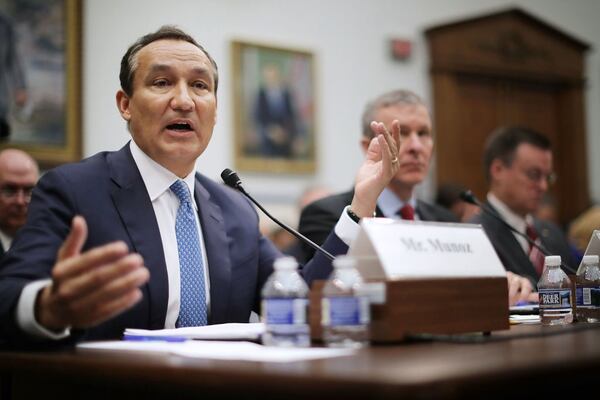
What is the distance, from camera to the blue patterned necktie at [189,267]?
221cm

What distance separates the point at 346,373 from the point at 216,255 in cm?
124

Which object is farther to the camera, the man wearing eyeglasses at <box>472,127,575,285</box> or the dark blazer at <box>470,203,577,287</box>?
the man wearing eyeglasses at <box>472,127,575,285</box>

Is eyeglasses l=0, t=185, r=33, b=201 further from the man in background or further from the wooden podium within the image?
the wooden podium

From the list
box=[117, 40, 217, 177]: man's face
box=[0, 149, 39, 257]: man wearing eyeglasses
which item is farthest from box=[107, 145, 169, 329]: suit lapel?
box=[0, 149, 39, 257]: man wearing eyeglasses

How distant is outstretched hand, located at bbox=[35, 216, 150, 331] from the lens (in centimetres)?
148

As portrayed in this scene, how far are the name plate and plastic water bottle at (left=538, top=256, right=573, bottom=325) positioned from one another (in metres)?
0.38

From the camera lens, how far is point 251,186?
6.39 meters

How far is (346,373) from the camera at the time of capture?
1166 millimetres

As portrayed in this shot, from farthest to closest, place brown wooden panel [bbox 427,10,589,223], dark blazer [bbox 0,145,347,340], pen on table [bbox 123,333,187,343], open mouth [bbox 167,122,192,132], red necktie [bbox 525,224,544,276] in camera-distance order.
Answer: brown wooden panel [bbox 427,10,589,223]
red necktie [bbox 525,224,544,276]
open mouth [bbox 167,122,192,132]
dark blazer [bbox 0,145,347,340]
pen on table [bbox 123,333,187,343]

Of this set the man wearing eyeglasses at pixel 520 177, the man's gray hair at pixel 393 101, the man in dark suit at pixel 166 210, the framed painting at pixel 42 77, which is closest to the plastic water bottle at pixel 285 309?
the man in dark suit at pixel 166 210

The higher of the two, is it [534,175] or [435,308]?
[534,175]

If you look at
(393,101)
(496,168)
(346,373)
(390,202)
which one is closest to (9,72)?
(393,101)

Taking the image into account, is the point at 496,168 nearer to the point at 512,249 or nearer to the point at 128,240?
the point at 512,249

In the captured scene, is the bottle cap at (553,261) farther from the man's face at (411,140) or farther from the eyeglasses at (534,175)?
the eyeglasses at (534,175)
